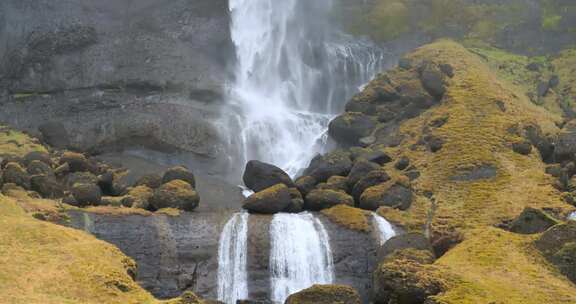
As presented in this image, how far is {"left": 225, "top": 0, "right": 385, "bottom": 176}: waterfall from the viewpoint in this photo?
64.1 metres

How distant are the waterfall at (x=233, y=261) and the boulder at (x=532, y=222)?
1483cm

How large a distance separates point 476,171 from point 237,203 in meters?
16.0

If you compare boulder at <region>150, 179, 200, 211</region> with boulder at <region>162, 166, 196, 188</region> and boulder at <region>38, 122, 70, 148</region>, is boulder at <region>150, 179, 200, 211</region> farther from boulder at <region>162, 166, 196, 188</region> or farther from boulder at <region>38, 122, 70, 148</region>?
boulder at <region>38, 122, 70, 148</region>

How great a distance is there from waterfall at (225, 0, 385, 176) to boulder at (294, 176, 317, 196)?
9.92m

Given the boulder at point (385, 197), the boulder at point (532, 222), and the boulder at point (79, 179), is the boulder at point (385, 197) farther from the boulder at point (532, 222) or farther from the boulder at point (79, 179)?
the boulder at point (79, 179)

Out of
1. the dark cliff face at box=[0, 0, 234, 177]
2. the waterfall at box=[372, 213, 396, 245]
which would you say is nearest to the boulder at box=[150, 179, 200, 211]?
the waterfall at box=[372, 213, 396, 245]

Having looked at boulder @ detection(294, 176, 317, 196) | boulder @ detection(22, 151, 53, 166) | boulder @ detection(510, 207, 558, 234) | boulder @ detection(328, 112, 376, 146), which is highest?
boulder @ detection(328, 112, 376, 146)

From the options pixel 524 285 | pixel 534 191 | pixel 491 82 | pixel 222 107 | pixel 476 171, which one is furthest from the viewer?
pixel 222 107

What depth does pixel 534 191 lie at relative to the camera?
152ft

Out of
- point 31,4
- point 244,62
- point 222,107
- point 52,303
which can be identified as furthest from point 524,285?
point 31,4

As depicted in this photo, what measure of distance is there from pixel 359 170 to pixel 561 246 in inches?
630

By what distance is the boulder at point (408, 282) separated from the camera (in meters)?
32.1

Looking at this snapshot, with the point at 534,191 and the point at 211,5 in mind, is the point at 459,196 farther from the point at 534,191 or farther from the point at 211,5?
the point at 211,5

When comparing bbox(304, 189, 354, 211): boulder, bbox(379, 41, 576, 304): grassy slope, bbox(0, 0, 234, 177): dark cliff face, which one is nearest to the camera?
bbox(379, 41, 576, 304): grassy slope
